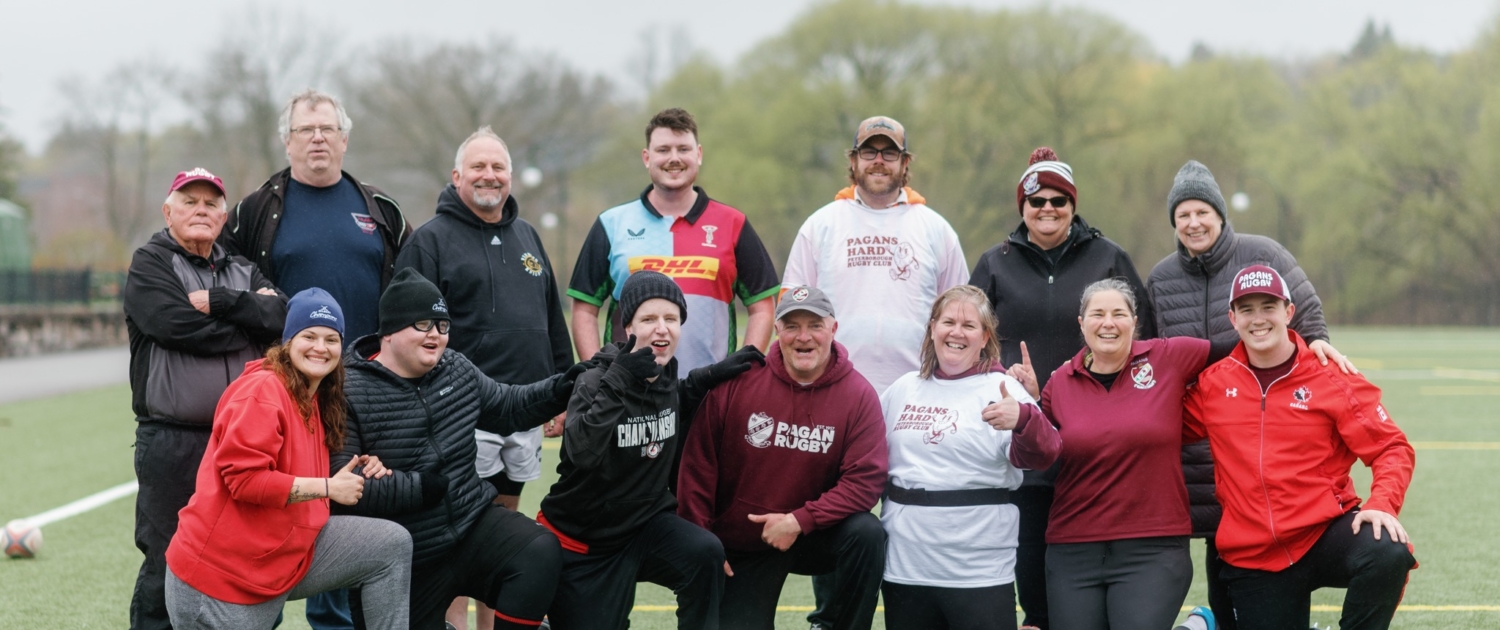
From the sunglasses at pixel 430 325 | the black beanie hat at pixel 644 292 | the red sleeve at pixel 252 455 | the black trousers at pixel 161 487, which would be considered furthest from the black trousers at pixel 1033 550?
the black trousers at pixel 161 487

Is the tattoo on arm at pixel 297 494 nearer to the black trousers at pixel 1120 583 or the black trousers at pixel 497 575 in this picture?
the black trousers at pixel 497 575

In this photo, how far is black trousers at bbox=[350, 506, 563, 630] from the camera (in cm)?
388

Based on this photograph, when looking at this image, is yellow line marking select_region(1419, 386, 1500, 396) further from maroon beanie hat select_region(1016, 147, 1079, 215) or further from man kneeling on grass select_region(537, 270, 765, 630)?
man kneeling on grass select_region(537, 270, 765, 630)

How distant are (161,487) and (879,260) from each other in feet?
9.24

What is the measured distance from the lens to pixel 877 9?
37000 mm

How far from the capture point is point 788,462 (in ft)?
13.6

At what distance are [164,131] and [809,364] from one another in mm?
39047

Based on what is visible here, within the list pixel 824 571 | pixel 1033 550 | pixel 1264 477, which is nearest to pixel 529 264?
pixel 824 571

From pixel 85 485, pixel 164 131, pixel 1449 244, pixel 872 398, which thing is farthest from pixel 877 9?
pixel 872 398

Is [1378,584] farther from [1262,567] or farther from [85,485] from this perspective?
[85,485]

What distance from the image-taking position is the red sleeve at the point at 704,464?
4211 millimetres

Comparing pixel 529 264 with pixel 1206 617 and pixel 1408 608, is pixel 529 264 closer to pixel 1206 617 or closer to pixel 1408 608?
pixel 1206 617

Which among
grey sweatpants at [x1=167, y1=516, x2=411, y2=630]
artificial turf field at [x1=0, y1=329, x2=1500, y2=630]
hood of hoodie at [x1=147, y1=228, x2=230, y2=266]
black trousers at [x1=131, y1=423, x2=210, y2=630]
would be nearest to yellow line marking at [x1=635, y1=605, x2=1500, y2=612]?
artificial turf field at [x1=0, y1=329, x2=1500, y2=630]

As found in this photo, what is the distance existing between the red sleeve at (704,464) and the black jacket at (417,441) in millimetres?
730
